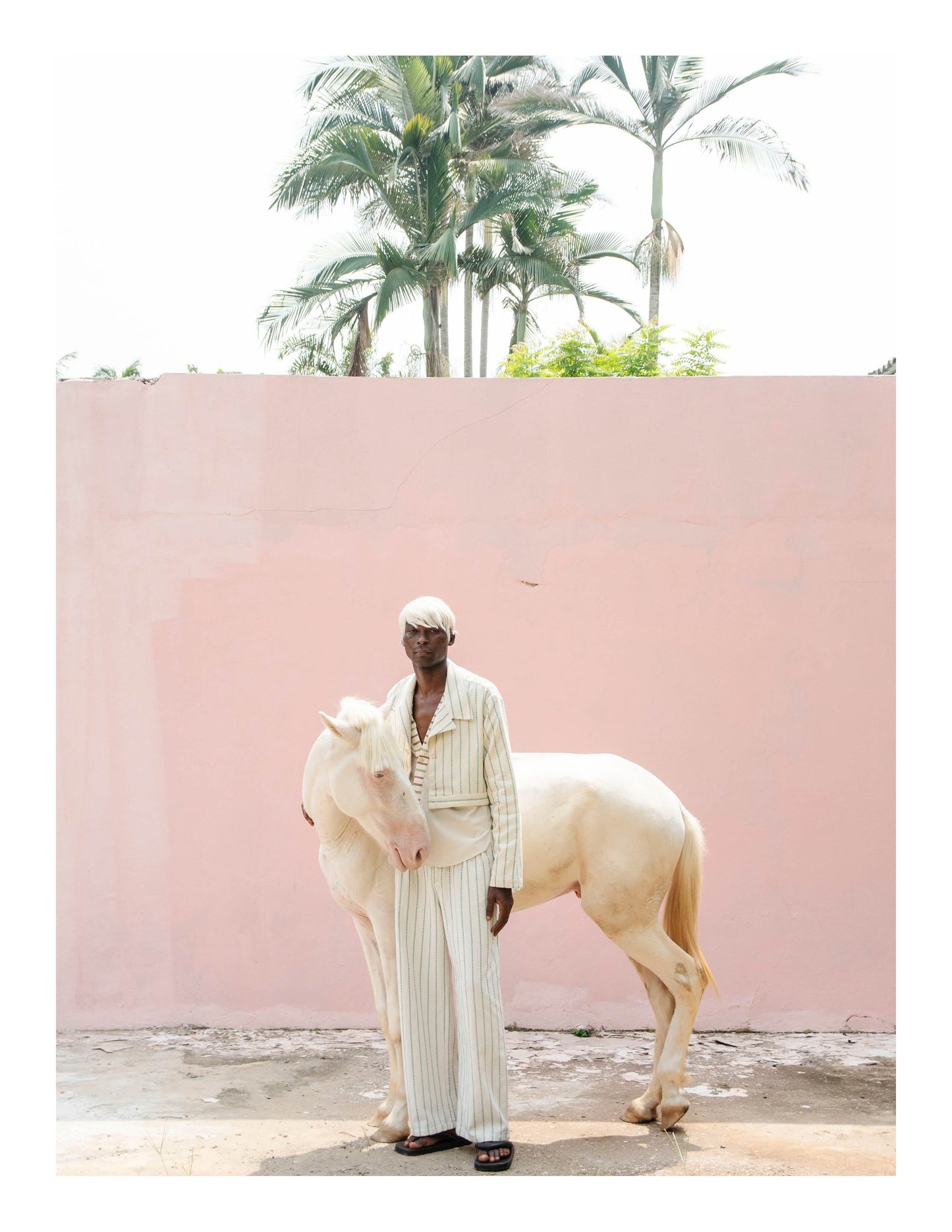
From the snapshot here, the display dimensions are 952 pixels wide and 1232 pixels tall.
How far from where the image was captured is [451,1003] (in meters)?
3.46

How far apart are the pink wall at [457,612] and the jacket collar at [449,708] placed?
1661 mm

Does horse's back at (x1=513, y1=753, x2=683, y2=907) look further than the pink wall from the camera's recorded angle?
No

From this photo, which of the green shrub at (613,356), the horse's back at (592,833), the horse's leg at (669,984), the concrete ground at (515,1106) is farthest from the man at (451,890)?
the green shrub at (613,356)

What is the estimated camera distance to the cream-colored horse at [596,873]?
142 inches

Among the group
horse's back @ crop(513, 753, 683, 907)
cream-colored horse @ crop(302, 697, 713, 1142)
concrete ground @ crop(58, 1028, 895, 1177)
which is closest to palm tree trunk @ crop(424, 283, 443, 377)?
concrete ground @ crop(58, 1028, 895, 1177)

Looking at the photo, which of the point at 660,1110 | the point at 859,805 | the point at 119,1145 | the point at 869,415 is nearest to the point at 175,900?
the point at 119,1145

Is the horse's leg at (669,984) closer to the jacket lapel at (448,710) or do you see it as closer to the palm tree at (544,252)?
the jacket lapel at (448,710)

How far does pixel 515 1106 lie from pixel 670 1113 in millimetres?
636

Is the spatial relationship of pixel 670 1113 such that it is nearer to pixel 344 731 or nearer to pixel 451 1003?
pixel 451 1003

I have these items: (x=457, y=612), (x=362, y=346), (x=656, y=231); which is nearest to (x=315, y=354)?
(x=362, y=346)

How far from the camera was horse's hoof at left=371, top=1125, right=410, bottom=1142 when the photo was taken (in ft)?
11.6

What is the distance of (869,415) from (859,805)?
5.89 ft

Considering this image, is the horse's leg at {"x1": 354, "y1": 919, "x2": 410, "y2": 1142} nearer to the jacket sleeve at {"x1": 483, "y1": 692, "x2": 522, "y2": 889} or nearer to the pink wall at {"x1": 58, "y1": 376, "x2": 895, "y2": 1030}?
the jacket sleeve at {"x1": 483, "y1": 692, "x2": 522, "y2": 889}

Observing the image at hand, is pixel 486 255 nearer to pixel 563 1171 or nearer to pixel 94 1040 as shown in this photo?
pixel 94 1040
